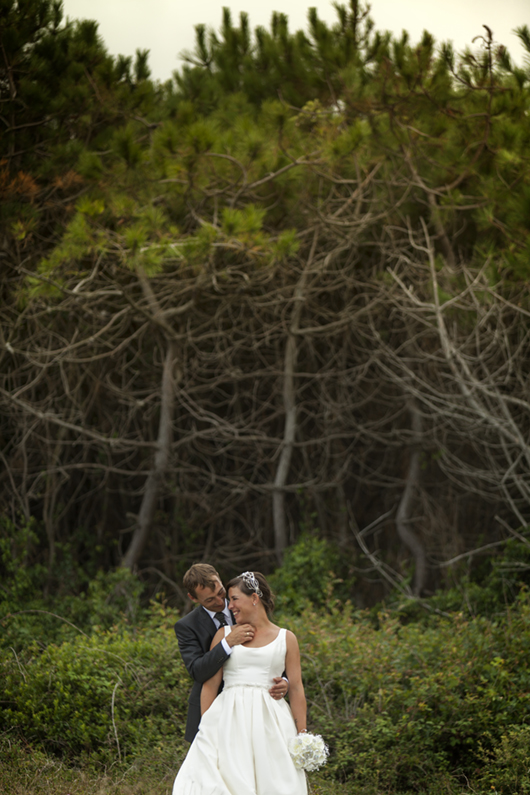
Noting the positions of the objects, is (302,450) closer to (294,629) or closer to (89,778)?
(294,629)

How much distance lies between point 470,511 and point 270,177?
435 centimetres

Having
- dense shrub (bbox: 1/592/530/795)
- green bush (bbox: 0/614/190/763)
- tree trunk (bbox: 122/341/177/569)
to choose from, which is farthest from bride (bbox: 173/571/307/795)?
tree trunk (bbox: 122/341/177/569)

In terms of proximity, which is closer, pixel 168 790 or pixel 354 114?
pixel 168 790

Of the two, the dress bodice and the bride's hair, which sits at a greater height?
the bride's hair

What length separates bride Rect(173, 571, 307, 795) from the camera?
255cm

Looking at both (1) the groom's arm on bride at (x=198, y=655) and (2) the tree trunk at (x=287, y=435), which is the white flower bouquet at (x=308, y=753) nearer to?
(1) the groom's arm on bride at (x=198, y=655)

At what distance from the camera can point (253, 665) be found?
2.67 m

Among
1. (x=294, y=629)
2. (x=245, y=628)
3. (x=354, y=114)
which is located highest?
(x=354, y=114)

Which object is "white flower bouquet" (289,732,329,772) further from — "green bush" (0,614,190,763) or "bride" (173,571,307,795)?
"green bush" (0,614,190,763)

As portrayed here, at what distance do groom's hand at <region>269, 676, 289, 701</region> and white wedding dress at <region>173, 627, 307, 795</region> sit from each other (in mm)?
22

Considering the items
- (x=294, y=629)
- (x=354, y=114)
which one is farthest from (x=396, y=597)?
(x=354, y=114)

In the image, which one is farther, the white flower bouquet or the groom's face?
the groom's face

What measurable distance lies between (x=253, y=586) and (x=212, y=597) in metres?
0.22

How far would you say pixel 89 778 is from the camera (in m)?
3.68
